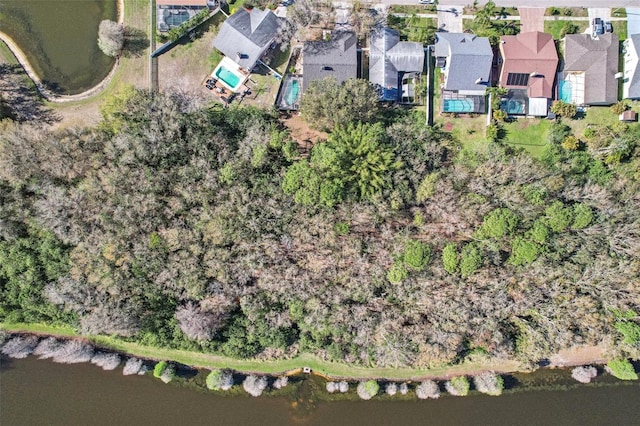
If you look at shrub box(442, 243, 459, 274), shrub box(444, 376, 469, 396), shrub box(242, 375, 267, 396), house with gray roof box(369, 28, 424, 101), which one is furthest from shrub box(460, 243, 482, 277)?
shrub box(242, 375, 267, 396)

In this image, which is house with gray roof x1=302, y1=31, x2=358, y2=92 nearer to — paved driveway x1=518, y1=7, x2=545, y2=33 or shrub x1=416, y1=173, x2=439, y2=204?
shrub x1=416, y1=173, x2=439, y2=204

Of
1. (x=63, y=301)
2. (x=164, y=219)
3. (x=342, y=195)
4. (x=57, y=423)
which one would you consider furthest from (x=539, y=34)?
(x=57, y=423)

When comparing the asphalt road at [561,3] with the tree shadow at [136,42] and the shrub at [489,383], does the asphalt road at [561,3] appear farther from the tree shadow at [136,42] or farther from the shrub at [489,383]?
the shrub at [489,383]

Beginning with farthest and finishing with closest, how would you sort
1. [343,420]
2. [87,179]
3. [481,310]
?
[343,420], [481,310], [87,179]

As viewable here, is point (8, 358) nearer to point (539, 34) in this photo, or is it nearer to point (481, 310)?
point (481, 310)

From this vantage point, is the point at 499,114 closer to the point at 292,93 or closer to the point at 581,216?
the point at 581,216

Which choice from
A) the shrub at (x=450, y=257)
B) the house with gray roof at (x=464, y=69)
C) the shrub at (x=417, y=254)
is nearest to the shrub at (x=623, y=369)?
the shrub at (x=450, y=257)

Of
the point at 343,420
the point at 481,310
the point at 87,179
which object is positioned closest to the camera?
the point at 87,179
